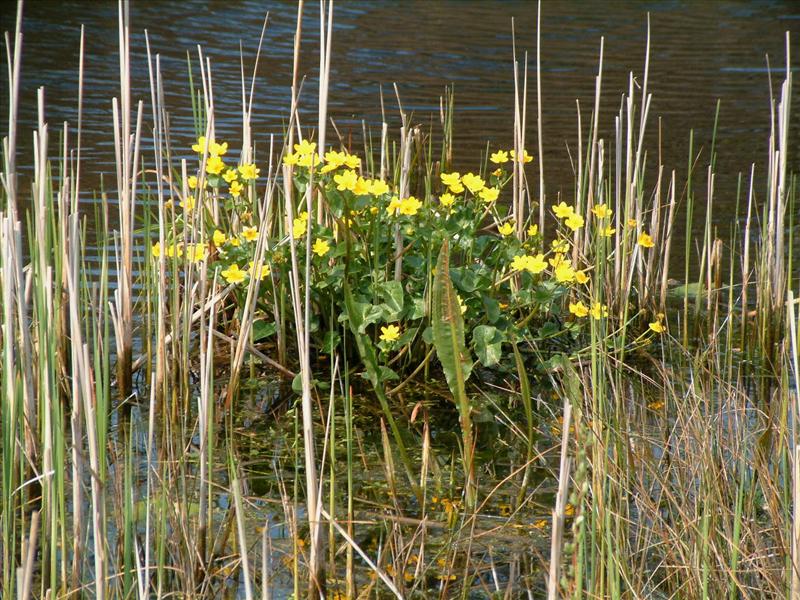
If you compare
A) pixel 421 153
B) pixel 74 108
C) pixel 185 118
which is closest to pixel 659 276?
pixel 421 153

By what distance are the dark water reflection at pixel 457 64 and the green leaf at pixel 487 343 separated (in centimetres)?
201

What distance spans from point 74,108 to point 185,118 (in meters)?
0.85

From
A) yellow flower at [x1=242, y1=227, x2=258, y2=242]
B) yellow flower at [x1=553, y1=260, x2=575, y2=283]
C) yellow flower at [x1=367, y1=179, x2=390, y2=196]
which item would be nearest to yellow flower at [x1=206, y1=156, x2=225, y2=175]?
yellow flower at [x1=242, y1=227, x2=258, y2=242]

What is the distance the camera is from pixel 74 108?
750 cm

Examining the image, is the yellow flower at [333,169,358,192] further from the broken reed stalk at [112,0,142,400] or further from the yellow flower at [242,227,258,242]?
the broken reed stalk at [112,0,142,400]

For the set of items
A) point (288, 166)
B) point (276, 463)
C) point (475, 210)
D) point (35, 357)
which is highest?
point (288, 166)

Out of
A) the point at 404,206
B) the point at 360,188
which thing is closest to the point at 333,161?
the point at 360,188

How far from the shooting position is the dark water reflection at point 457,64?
706 centimetres

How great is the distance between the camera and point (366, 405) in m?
3.09

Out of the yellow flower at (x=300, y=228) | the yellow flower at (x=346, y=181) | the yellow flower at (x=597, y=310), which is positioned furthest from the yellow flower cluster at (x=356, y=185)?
the yellow flower at (x=597, y=310)

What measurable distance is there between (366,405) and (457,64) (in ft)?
23.6

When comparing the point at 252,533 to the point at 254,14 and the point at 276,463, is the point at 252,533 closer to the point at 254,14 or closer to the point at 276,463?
the point at 276,463

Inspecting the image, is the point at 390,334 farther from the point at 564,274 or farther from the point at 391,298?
the point at 564,274

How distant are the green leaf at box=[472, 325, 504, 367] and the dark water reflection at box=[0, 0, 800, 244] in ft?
6.59
